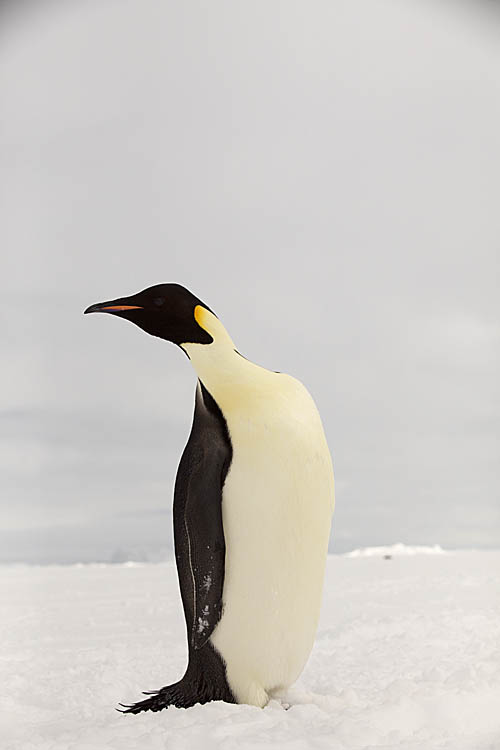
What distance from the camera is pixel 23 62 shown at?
4.62ft

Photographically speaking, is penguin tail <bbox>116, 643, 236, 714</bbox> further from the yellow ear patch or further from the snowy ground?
the yellow ear patch

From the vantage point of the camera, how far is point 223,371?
1.26 metres

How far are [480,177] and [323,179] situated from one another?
0.26 m

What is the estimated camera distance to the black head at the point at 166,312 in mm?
1276

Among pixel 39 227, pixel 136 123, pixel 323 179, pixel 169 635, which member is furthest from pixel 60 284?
pixel 169 635

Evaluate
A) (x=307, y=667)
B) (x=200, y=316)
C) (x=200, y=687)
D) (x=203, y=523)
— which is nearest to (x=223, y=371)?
(x=200, y=316)

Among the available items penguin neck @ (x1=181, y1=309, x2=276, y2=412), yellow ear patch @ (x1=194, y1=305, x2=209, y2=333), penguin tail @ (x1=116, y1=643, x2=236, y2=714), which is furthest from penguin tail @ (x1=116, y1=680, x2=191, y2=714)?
yellow ear patch @ (x1=194, y1=305, x2=209, y2=333)

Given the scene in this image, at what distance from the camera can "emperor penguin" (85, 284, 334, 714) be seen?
120cm

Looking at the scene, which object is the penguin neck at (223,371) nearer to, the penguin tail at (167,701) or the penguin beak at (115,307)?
the penguin beak at (115,307)

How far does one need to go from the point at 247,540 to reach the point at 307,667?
1.52 ft

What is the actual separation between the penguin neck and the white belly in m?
0.02

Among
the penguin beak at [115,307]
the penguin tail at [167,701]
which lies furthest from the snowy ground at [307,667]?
the penguin beak at [115,307]

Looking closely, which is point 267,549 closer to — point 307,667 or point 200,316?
point 200,316

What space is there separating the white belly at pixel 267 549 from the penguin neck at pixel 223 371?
22 millimetres
